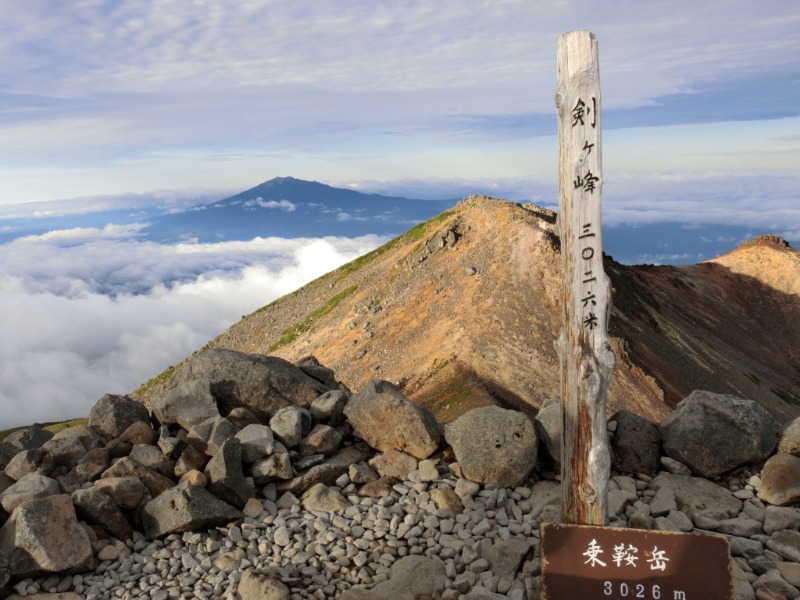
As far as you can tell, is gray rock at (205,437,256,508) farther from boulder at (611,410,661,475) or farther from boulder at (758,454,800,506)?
boulder at (758,454,800,506)

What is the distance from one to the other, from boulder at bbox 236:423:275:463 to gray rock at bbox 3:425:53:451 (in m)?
5.15

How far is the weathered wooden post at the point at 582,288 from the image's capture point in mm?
10711

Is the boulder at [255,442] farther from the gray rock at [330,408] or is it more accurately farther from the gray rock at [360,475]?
the gray rock at [360,475]

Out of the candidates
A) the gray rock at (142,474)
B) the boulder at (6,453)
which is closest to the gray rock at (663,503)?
the gray rock at (142,474)

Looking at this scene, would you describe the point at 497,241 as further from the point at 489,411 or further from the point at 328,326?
the point at 489,411

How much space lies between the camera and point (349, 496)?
13.0 metres

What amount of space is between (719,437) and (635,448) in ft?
5.40

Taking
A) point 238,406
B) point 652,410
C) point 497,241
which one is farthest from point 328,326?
point 238,406

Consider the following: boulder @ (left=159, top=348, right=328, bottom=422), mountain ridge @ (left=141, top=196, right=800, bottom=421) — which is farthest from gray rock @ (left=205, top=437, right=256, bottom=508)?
mountain ridge @ (left=141, top=196, right=800, bottom=421)

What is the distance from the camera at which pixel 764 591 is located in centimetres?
1021

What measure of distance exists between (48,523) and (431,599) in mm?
6487

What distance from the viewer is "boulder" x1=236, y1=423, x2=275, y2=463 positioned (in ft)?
43.4

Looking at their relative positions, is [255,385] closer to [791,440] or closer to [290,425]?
[290,425]

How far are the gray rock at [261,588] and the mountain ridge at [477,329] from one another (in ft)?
71.7
